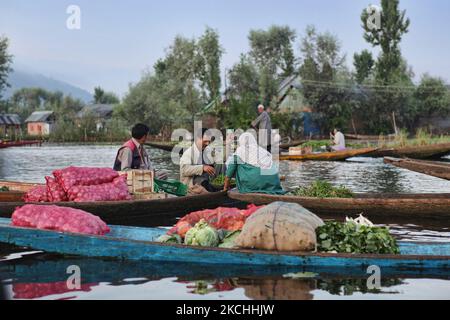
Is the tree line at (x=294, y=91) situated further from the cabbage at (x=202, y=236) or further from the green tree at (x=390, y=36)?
the cabbage at (x=202, y=236)

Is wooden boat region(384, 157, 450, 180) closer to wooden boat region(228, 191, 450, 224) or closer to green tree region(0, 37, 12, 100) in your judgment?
wooden boat region(228, 191, 450, 224)

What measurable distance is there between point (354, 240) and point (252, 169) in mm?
4128

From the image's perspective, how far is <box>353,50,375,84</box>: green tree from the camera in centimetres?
6056

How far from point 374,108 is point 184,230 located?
38.5 metres

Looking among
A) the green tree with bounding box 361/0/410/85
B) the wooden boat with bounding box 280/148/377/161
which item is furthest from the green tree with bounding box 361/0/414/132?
the wooden boat with bounding box 280/148/377/161

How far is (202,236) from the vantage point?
6.62 meters

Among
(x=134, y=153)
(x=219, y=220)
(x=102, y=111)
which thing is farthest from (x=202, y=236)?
(x=102, y=111)

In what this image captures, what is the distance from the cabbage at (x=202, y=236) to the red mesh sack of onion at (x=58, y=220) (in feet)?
3.83

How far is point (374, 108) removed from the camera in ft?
143

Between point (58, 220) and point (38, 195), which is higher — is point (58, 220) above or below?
below

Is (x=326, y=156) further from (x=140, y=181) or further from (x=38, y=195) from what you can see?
(x=38, y=195)

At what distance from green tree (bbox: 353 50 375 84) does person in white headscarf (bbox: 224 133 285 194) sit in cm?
5155
